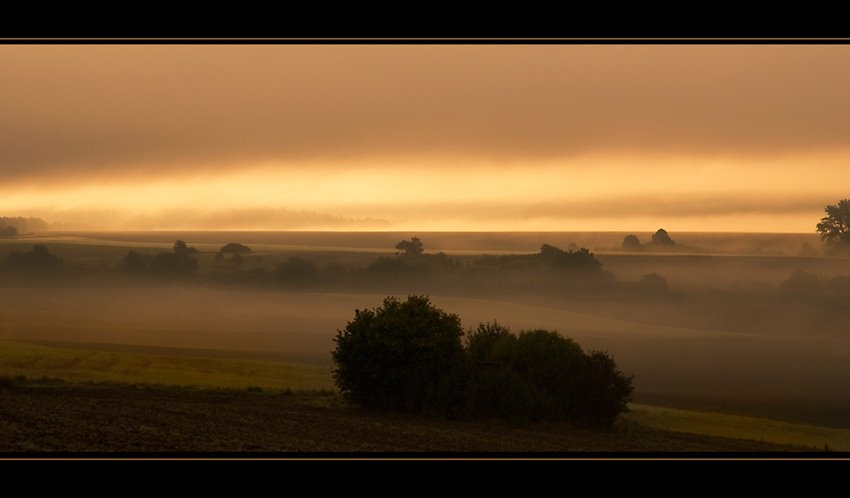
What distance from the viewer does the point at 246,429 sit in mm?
29000

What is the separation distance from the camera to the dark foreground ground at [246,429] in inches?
999

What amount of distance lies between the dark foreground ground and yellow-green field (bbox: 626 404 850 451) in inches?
113

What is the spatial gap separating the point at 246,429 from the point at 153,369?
865 inches

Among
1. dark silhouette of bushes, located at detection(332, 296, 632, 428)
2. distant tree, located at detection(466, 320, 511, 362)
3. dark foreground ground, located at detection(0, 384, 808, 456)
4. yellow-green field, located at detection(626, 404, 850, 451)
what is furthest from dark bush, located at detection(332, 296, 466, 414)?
yellow-green field, located at detection(626, 404, 850, 451)

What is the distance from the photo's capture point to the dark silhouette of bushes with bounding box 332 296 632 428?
3597 centimetres

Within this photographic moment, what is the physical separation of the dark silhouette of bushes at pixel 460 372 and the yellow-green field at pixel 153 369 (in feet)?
22.4

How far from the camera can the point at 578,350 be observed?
37.7 m

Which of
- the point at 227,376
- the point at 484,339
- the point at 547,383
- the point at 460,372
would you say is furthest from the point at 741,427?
the point at 227,376

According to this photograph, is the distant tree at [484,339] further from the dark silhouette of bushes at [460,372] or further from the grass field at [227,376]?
the grass field at [227,376]

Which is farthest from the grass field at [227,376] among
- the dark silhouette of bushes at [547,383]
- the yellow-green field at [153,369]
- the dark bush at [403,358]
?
the dark bush at [403,358]

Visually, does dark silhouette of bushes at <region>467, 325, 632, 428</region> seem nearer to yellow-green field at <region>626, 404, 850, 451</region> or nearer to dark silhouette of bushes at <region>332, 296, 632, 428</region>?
dark silhouette of bushes at <region>332, 296, 632, 428</region>

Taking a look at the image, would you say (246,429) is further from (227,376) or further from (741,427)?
(741,427)
